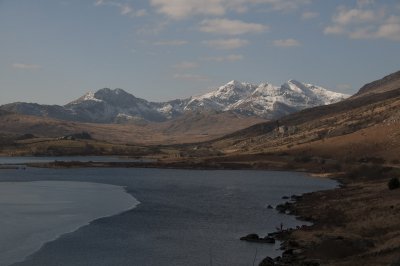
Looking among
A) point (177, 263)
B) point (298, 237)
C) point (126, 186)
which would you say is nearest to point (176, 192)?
point (126, 186)

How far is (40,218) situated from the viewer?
290ft

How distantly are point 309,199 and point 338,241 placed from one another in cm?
5806

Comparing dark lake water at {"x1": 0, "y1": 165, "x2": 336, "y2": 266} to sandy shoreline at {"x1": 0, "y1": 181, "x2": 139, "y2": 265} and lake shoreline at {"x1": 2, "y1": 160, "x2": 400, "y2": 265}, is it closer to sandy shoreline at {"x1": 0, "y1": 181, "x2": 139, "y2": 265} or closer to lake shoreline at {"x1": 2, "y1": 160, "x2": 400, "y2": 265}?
sandy shoreline at {"x1": 0, "y1": 181, "x2": 139, "y2": 265}

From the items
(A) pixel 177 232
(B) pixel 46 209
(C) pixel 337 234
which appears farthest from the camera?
(B) pixel 46 209

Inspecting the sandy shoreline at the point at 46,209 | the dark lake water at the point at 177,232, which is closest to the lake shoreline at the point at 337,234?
the dark lake water at the point at 177,232

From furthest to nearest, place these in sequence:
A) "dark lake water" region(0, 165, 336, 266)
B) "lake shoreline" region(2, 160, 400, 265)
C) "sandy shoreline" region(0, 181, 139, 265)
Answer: "sandy shoreline" region(0, 181, 139, 265) → "dark lake water" region(0, 165, 336, 266) → "lake shoreline" region(2, 160, 400, 265)

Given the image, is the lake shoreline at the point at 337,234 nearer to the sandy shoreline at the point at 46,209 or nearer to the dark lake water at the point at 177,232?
the dark lake water at the point at 177,232

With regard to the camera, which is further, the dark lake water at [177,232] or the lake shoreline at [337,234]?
the dark lake water at [177,232]

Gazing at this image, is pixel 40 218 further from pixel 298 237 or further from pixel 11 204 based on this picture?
pixel 298 237

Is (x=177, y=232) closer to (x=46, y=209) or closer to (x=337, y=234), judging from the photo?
(x=337, y=234)

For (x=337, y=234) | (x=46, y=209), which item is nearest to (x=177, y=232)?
(x=337, y=234)

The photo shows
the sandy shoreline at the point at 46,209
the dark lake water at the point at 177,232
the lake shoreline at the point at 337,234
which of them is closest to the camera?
the lake shoreline at the point at 337,234

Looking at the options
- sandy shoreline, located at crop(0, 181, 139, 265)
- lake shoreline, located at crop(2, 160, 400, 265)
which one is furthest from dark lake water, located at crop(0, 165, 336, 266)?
lake shoreline, located at crop(2, 160, 400, 265)

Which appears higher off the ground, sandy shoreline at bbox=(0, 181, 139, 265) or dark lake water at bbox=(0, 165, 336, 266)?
sandy shoreline at bbox=(0, 181, 139, 265)
